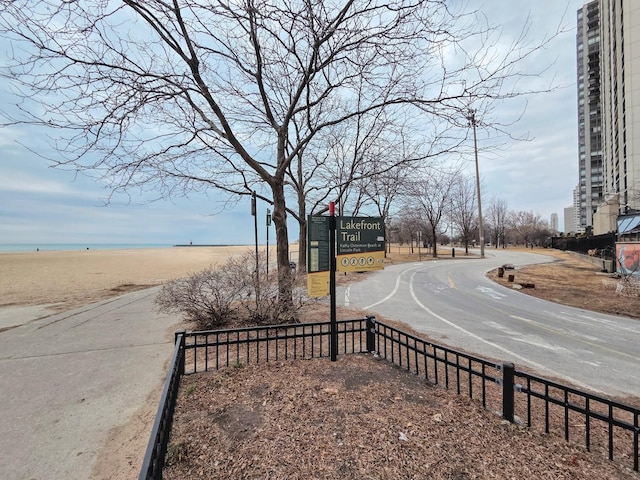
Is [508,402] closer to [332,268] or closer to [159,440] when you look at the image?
[332,268]

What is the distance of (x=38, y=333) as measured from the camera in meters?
6.76

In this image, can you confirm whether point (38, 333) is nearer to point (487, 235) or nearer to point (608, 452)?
point (608, 452)

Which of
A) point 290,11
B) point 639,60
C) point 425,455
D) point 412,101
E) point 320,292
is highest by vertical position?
point 639,60

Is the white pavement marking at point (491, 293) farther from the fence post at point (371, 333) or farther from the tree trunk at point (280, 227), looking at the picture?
the tree trunk at point (280, 227)

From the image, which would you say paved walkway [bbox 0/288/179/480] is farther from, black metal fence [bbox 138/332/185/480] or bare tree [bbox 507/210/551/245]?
bare tree [bbox 507/210/551/245]

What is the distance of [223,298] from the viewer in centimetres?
579

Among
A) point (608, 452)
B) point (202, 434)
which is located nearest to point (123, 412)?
point (202, 434)

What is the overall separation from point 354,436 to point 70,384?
412 centimetres

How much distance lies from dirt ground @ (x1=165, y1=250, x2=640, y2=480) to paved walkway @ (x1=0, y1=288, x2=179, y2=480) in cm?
87

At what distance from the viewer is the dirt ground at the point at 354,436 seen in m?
2.26

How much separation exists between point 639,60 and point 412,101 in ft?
152

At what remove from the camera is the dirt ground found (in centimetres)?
226

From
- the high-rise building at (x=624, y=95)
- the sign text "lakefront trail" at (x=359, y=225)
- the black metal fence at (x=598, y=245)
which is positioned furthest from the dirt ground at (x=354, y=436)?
the high-rise building at (x=624, y=95)

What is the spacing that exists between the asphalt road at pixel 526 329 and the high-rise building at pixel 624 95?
26172 millimetres
